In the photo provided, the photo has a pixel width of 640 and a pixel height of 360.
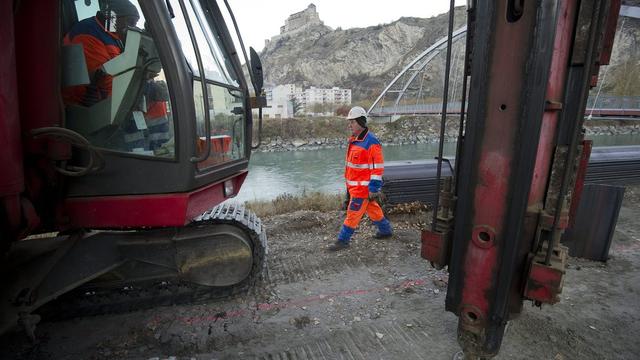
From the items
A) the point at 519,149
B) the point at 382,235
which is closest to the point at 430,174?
the point at 382,235

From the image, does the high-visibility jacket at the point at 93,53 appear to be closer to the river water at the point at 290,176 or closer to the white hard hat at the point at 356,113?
the white hard hat at the point at 356,113

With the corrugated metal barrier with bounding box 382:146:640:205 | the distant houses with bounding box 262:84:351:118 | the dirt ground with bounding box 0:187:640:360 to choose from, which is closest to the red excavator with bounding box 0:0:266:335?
the dirt ground with bounding box 0:187:640:360

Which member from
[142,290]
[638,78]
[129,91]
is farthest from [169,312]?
[638,78]

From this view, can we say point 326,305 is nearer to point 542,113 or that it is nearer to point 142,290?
point 142,290

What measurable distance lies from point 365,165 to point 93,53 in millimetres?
2786

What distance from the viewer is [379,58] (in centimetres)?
9544

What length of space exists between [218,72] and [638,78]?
42.5 metres

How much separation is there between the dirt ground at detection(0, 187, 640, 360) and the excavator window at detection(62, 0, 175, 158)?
4.71 feet

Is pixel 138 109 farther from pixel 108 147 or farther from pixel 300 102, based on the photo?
pixel 300 102

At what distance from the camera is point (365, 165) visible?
3.91 m

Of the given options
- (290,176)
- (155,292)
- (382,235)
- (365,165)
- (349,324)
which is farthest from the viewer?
(290,176)

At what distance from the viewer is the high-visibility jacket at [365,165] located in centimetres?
386

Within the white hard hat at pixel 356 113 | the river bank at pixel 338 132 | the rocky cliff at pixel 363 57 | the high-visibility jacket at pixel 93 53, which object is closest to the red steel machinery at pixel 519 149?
the high-visibility jacket at pixel 93 53

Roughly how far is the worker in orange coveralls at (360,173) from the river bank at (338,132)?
92.0ft
